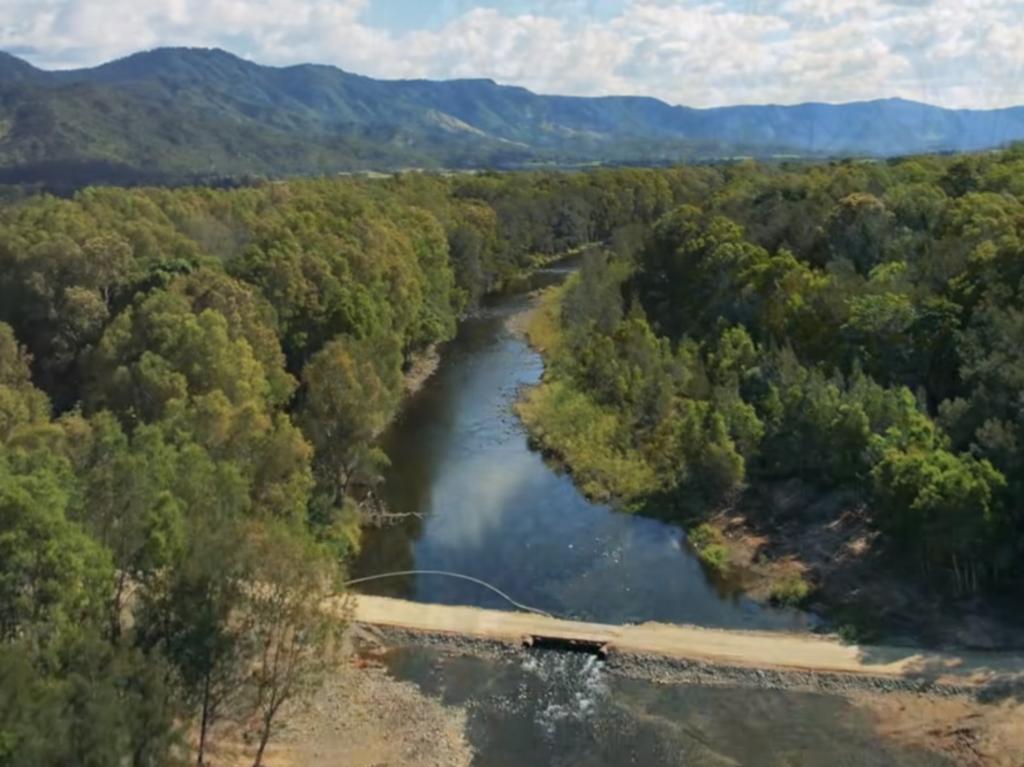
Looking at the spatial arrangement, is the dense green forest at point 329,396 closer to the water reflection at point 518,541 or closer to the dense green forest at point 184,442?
the dense green forest at point 184,442

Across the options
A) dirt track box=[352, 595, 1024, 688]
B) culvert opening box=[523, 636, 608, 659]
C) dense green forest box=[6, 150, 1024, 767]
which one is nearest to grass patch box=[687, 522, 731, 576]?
dense green forest box=[6, 150, 1024, 767]

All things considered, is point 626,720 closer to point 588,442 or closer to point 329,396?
point 329,396

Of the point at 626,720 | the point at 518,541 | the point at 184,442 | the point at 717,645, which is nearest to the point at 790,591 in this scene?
the point at 717,645

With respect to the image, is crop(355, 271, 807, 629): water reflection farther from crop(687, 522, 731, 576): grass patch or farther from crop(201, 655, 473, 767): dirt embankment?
crop(201, 655, 473, 767): dirt embankment

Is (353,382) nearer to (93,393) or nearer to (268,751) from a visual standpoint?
(93,393)

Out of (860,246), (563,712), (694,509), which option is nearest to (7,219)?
(694,509)

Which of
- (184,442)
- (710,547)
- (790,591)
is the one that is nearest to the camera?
(184,442)
